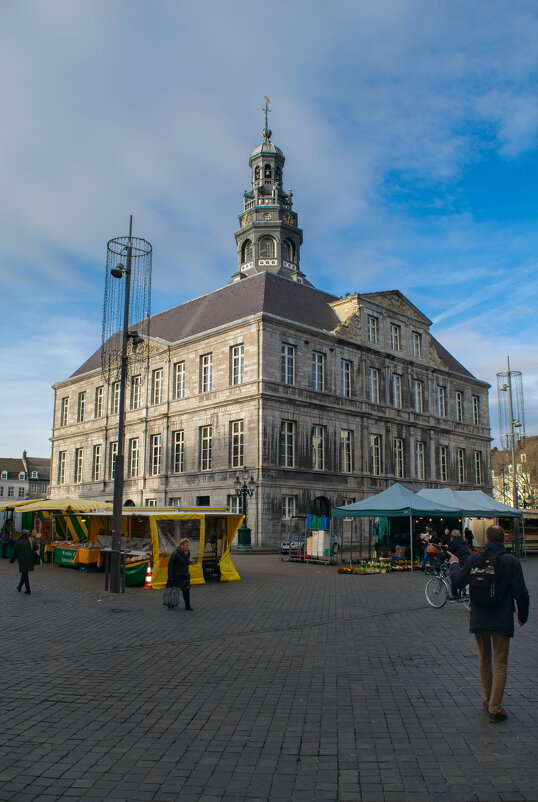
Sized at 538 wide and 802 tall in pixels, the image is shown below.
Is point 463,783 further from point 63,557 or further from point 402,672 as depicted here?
point 63,557

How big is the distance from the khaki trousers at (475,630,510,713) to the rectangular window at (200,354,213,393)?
34.3m

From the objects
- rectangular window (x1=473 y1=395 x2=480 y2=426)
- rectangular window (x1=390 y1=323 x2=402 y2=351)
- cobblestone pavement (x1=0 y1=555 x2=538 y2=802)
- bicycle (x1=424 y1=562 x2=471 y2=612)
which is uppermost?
rectangular window (x1=390 y1=323 x2=402 y2=351)

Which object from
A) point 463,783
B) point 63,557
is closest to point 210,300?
point 63,557

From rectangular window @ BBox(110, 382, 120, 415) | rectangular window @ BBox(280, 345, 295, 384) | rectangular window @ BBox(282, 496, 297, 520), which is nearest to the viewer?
rectangular window @ BBox(282, 496, 297, 520)

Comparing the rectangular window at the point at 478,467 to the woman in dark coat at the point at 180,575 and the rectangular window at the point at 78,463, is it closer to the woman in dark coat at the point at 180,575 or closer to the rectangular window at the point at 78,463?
the rectangular window at the point at 78,463

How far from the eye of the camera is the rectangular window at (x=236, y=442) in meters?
Answer: 37.4

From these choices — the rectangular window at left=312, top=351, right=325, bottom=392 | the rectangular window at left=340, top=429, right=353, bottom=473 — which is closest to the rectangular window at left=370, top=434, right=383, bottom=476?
the rectangular window at left=340, top=429, right=353, bottom=473

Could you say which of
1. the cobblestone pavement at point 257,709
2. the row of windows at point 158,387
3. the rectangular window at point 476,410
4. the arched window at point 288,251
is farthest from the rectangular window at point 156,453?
the cobblestone pavement at point 257,709

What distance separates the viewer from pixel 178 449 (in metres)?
42.0

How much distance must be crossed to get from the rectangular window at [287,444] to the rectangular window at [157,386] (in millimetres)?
10862

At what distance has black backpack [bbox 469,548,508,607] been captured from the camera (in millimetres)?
6578

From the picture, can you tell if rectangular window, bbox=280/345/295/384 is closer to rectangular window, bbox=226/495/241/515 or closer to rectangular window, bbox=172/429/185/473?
rectangular window, bbox=226/495/241/515

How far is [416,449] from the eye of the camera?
4647cm

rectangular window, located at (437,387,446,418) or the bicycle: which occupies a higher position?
rectangular window, located at (437,387,446,418)
